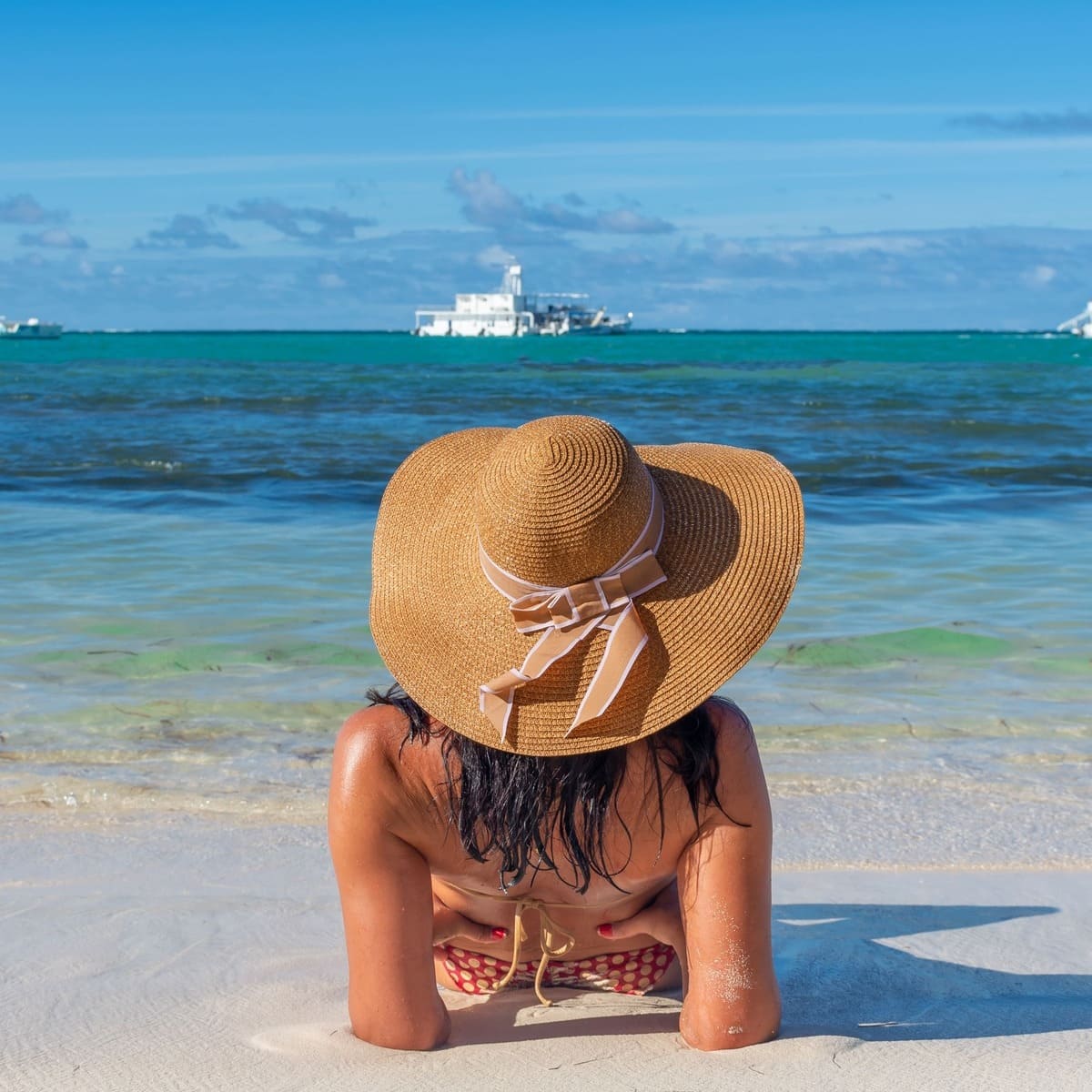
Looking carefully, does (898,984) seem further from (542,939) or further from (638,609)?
(638,609)

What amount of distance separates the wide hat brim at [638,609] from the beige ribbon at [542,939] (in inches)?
18.4

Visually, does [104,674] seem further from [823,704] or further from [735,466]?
[735,466]

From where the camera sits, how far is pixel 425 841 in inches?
74.3

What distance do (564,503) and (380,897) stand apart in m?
0.67

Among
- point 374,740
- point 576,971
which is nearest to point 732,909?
point 576,971

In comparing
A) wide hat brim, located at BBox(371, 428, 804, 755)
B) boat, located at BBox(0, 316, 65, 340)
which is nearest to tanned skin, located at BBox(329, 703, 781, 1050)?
wide hat brim, located at BBox(371, 428, 804, 755)

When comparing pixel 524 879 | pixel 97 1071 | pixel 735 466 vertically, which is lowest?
pixel 97 1071

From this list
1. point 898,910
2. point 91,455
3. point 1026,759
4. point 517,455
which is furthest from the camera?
point 91,455

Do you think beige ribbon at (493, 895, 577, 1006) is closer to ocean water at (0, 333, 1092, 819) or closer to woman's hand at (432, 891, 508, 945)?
woman's hand at (432, 891, 508, 945)

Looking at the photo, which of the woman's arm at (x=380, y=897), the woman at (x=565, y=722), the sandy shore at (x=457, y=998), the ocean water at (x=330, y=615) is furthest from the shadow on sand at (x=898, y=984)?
the ocean water at (x=330, y=615)

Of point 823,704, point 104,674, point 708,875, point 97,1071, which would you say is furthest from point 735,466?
point 104,674

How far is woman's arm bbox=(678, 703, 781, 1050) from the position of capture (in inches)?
72.3

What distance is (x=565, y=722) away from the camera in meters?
1.69

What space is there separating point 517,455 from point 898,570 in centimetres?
545
